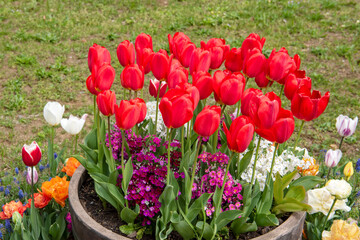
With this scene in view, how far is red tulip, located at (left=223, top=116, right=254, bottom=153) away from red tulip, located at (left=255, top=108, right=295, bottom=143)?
0.09 m

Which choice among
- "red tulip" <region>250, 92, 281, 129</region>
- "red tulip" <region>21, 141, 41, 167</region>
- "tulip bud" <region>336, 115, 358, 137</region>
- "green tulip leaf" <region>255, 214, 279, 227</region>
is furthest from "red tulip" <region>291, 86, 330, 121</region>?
"red tulip" <region>21, 141, 41, 167</region>

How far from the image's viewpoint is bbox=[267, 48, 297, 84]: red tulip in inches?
77.0

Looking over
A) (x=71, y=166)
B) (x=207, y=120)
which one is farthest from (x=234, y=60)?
(x=71, y=166)

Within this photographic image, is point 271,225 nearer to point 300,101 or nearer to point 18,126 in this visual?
point 300,101

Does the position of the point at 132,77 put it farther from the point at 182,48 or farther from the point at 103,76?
the point at 182,48

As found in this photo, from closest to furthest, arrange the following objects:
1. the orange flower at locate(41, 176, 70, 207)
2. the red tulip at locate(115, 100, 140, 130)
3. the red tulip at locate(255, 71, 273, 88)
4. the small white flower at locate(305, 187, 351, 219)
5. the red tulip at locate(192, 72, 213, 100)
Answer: the red tulip at locate(115, 100, 140, 130)
the red tulip at locate(192, 72, 213, 100)
the red tulip at locate(255, 71, 273, 88)
the small white flower at locate(305, 187, 351, 219)
the orange flower at locate(41, 176, 70, 207)

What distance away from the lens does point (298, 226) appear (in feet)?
6.41

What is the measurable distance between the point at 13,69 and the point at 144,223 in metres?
3.51

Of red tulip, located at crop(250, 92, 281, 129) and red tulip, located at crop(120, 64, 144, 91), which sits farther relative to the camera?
red tulip, located at crop(120, 64, 144, 91)

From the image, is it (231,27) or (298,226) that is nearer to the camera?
→ (298,226)

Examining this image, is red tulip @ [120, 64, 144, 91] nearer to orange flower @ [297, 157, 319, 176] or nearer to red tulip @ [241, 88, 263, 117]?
red tulip @ [241, 88, 263, 117]

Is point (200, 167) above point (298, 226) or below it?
above

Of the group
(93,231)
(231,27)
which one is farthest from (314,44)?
(93,231)

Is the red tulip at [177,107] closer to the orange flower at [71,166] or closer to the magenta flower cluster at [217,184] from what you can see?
the magenta flower cluster at [217,184]
